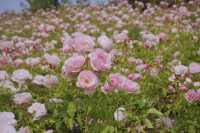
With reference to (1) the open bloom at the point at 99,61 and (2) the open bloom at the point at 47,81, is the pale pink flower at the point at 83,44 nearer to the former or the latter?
(1) the open bloom at the point at 99,61

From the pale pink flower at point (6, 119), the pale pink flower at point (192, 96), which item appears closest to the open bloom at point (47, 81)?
the pale pink flower at point (6, 119)

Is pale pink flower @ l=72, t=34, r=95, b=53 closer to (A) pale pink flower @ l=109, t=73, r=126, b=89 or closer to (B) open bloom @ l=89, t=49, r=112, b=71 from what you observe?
(B) open bloom @ l=89, t=49, r=112, b=71

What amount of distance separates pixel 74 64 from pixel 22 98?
0.70 m

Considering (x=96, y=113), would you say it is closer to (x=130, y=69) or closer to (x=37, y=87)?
(x=37, y=87)

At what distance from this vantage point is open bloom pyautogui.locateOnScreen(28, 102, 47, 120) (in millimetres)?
4266

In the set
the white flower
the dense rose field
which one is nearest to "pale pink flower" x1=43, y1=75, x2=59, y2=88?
the dense rose field

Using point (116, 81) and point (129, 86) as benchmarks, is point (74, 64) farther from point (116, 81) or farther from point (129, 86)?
point (129, 86)

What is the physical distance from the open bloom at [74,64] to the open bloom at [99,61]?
7 cm

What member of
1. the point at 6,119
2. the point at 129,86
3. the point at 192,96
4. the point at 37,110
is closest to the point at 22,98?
the point at 37,110

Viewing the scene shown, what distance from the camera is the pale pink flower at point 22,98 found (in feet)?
14.3

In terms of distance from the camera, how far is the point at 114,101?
4680 mm

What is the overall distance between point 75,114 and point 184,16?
9.73m

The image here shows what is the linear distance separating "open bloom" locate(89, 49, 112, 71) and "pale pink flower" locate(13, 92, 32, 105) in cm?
77

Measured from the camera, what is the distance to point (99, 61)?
12.6 ft
